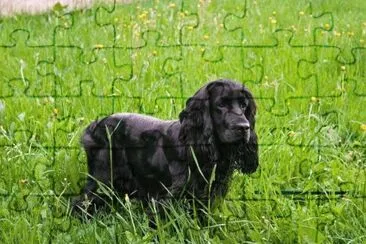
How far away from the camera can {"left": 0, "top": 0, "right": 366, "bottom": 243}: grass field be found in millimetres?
4074

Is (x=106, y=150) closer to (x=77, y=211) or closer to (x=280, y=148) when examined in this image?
(x=77, y=211)

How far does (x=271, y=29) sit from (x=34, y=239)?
3.92m

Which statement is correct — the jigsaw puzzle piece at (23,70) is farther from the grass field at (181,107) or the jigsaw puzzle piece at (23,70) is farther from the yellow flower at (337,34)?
the yellow flower at (337,34)

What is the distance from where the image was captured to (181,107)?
5.22 m

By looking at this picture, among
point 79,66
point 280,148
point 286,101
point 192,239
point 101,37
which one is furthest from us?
point 101,37

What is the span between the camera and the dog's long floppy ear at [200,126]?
389 cm

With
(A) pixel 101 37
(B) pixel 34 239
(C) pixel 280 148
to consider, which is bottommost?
(B) pixel 34 239

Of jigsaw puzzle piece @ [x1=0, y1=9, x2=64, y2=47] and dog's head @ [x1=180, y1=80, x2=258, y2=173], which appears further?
jigsaw puzzle piece @ [x1=0, y1=9, x2=64, y2=47]

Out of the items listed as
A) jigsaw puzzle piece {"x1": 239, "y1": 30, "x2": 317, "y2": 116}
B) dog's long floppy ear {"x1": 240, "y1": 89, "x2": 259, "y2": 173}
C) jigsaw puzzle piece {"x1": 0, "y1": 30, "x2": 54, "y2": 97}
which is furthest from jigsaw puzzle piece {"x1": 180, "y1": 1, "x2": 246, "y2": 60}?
dog's long floppy ear {"x1": 240, "y1": 89, "x2": 259, "y2": 173}

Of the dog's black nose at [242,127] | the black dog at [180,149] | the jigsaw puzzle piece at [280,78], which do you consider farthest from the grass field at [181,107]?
the dog's black nose at [242,127]

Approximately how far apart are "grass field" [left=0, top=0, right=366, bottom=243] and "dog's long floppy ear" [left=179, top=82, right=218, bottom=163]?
34 cm

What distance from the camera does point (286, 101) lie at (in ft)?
18.1

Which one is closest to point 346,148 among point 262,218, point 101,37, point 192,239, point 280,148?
point 280,148

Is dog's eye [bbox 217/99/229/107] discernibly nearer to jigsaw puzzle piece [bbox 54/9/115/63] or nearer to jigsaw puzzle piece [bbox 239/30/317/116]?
jigsaw puzzle piece [bbox 239/30/317/116]
